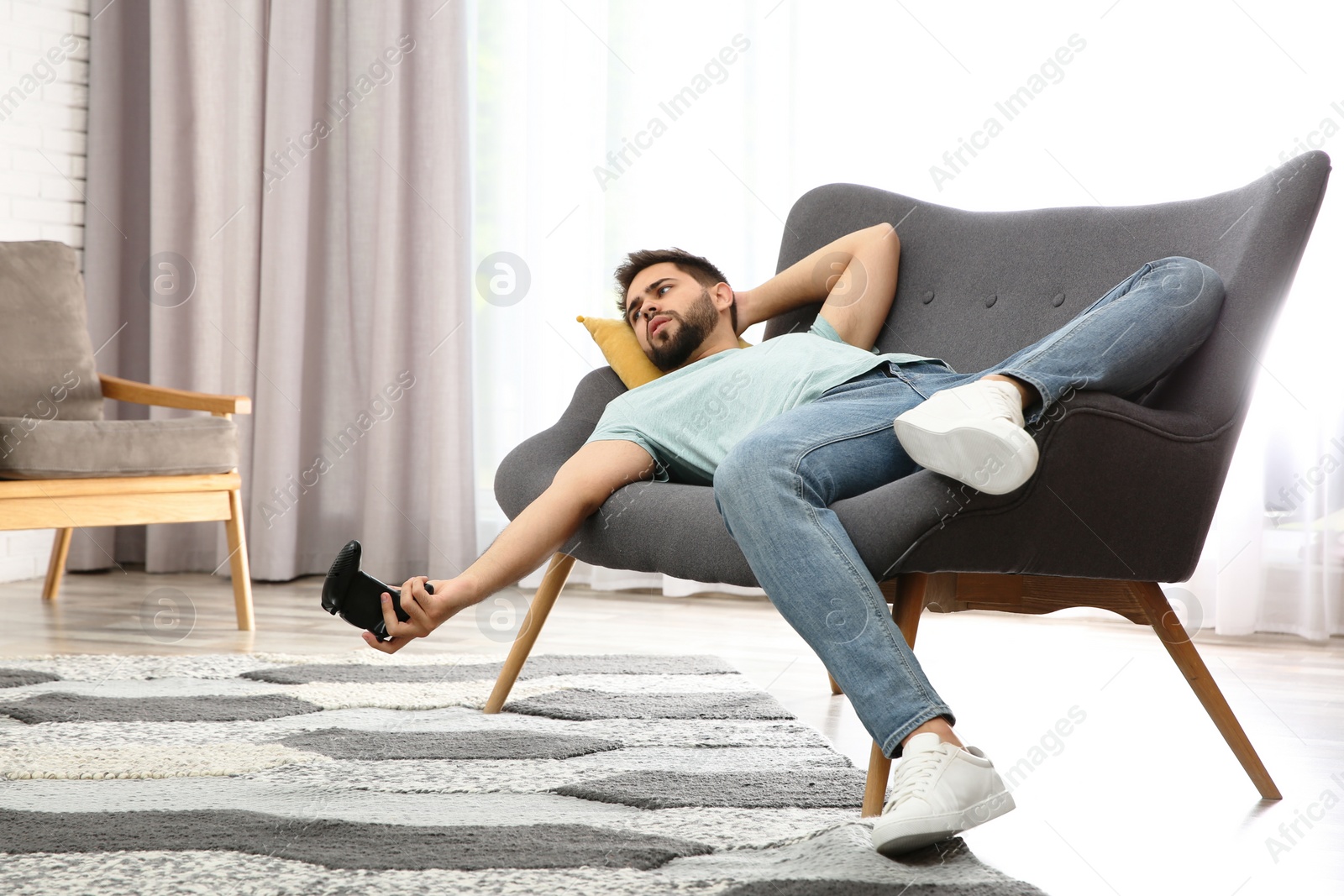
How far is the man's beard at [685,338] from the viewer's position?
6.15ft

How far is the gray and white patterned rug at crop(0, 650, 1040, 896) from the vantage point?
1068mm

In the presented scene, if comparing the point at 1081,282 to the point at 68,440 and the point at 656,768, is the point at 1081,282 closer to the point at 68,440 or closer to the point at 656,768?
the point at 656,768

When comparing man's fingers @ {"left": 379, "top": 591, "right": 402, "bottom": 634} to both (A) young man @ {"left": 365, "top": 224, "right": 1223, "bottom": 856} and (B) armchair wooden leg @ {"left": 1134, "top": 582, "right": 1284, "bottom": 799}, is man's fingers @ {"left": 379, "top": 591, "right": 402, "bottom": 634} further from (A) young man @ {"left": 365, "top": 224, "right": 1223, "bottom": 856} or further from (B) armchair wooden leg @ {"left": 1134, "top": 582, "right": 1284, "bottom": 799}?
(B) armchair wooden leg @ {"left": 1134, "top": 582, "right": 1284, "bottom": 799}

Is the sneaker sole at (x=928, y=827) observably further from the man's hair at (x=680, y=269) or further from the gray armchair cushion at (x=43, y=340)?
the gray armchair cushion at (x=43, y=340)

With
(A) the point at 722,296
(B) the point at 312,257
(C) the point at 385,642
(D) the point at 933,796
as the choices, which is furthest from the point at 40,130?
(D) the point at 933,796

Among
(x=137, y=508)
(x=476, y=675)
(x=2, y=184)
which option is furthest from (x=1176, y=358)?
(x=2, y=184)

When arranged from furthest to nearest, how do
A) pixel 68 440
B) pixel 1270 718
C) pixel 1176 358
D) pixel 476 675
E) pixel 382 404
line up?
pixel 382 404 < pixel 68 440 < pixel 476 675 < pixel 1270 718 < pixel 1176 358

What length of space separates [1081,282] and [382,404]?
221 cm

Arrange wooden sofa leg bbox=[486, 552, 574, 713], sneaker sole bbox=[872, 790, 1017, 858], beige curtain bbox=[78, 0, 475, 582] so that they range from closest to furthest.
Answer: sneaker sole bbox=[872, 790, 1017, 858] → wooden sofa leg bbox=[486, 552, 574, 713] → beige curtain bbox=[78, 0, 475, 582]

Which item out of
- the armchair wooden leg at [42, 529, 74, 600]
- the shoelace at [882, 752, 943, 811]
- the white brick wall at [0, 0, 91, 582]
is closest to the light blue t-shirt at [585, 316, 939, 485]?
the shoelace at [882, 752, 943, 811]

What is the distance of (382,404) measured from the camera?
3402 mm

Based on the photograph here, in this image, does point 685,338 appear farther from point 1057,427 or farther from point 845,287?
point 1057,427

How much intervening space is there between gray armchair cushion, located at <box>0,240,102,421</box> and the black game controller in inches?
75.6

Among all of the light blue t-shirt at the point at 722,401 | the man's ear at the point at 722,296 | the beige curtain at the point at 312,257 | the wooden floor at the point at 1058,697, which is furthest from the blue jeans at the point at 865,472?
the beige curtain at the point at 312,257
